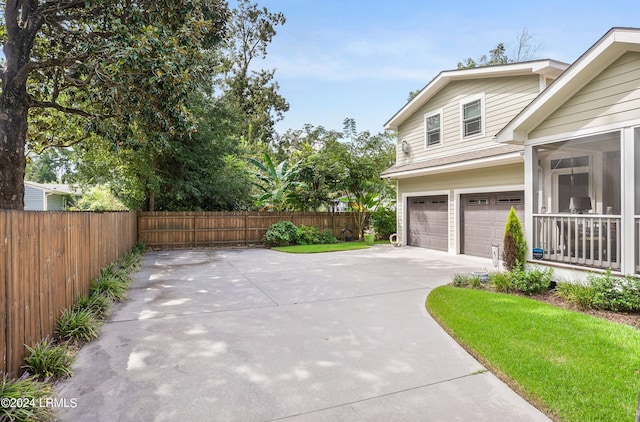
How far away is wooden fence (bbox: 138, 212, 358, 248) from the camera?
44.9ft

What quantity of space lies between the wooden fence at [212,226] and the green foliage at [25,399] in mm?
11643

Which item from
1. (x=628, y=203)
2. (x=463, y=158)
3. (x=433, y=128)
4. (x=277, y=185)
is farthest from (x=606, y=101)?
(x=277, y=185)

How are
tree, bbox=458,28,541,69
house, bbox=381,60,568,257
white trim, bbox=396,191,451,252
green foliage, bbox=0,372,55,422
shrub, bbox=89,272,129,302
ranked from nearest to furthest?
green foliage, bbox=0,372,55,422, shrub, bbox=89,272,129,302, house, bbox=381,60,568,257, white trim, bbox=396,191,451,252, tree, bbox=458,28,541,69

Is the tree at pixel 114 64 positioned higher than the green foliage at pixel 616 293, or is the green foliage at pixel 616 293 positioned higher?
the tree at pixel 114 64

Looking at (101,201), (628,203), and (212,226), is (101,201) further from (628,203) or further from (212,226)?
(628,203)

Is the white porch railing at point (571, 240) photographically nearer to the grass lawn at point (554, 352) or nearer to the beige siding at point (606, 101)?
the grass lawn at point (554, 352)

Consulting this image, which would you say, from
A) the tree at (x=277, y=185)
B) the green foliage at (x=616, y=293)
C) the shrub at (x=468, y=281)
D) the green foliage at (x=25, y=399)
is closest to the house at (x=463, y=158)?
the shrub at (x=468, y=281)

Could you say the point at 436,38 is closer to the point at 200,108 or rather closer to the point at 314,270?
the point at 200,108

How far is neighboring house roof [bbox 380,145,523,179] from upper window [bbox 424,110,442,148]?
30.4 inches

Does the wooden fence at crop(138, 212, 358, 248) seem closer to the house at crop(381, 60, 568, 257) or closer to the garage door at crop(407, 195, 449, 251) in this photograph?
the garage door at crop(407, 195, 449, 251)

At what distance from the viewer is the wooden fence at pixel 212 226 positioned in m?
13.7

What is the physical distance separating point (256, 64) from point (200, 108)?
15.8 meters

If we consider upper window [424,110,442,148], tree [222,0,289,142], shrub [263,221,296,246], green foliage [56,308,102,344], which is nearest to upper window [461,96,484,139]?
upper window [424,110,442,148]

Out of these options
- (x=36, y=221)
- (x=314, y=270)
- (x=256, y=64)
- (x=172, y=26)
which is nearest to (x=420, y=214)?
(x=314, y=270)
